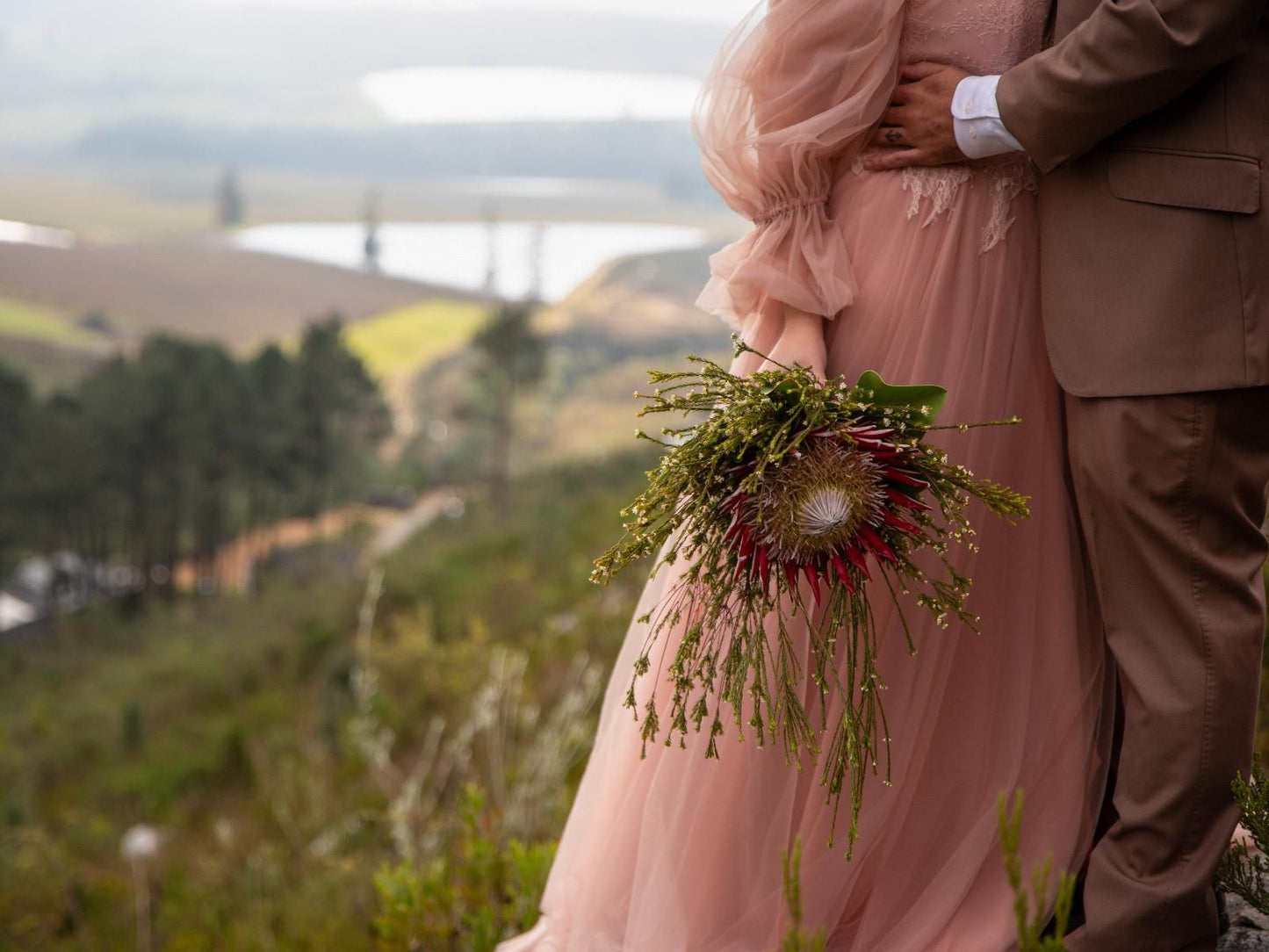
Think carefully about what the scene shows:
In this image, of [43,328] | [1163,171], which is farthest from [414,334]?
[1163,171]

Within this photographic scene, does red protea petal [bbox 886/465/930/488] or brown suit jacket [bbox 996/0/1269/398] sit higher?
brown suit jacket [bbox 996/0/1269/398]

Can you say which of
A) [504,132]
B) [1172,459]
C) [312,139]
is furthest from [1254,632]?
[312,139]

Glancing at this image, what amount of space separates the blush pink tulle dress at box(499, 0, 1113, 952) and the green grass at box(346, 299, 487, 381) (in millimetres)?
21861

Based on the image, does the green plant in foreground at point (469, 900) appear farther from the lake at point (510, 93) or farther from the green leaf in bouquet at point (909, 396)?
the lake at point (510, 93)

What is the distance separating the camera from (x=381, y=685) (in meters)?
6.36

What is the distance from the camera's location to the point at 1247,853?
1.53 metres

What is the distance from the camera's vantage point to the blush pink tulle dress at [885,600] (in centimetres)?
155

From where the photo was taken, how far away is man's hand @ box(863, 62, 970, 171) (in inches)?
59.4

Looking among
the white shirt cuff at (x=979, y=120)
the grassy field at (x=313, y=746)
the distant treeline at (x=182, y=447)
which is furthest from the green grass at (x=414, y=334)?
the white shirt cuff at (x=979, y=120)

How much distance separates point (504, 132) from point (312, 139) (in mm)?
6203

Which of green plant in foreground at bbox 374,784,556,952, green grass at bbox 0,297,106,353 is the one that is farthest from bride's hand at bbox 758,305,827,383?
green grass at bbox 0,297,106,353

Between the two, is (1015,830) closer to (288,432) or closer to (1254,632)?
(1254,632)

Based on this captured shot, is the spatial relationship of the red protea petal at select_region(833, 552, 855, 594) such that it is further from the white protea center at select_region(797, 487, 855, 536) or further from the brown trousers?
the brown trousers

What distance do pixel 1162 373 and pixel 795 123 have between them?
2.01 feet
